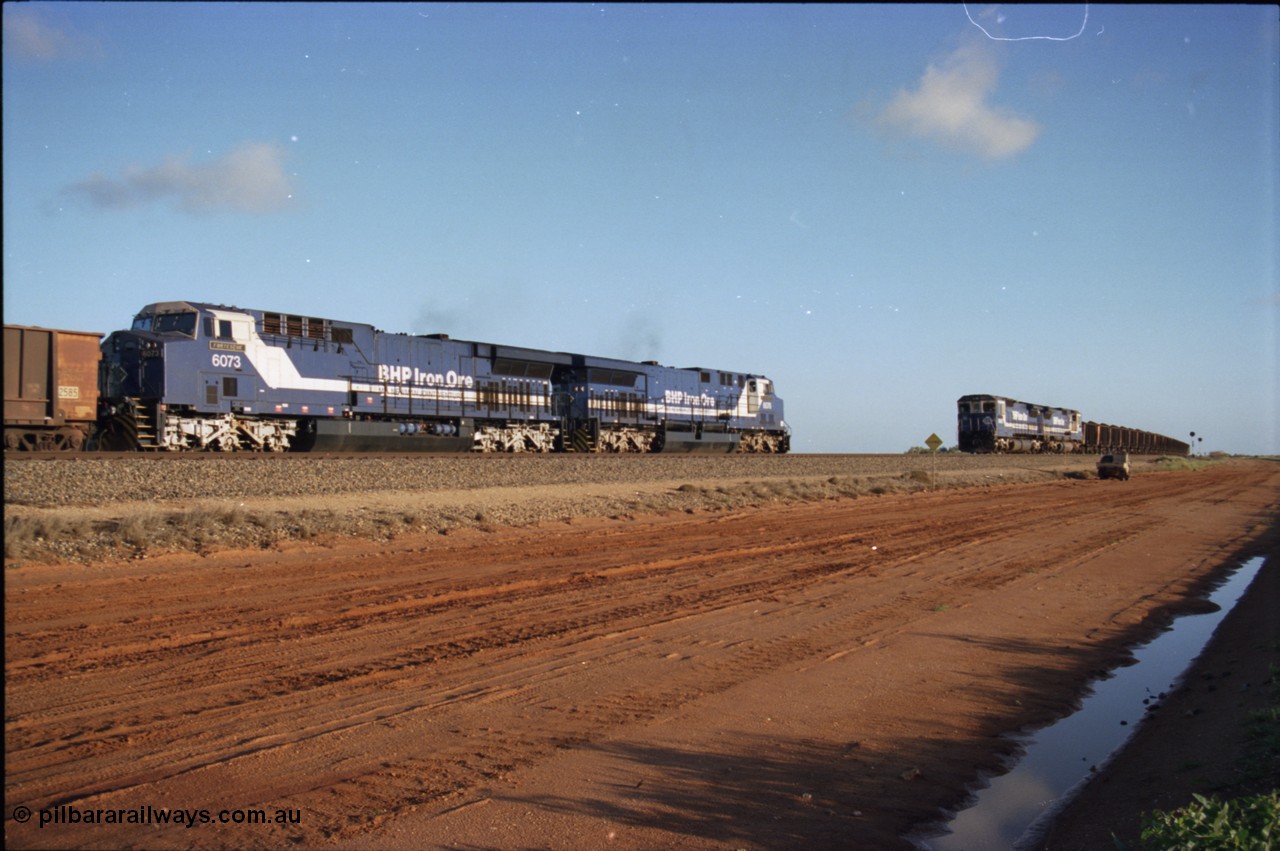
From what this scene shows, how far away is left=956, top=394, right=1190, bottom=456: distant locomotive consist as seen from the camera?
69062 millimetres

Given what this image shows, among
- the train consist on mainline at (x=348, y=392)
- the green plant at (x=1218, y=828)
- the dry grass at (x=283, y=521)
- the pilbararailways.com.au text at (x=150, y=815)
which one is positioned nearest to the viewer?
the green plant at (x=1218, y=828)

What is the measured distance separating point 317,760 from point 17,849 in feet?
5.10

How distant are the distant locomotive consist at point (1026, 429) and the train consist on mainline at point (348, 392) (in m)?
34.0

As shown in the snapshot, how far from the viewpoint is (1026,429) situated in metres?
75.4

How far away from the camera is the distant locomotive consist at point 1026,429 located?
69062mm

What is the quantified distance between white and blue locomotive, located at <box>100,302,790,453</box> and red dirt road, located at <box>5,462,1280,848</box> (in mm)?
13374

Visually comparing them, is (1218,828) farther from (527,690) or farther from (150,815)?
(150,815)

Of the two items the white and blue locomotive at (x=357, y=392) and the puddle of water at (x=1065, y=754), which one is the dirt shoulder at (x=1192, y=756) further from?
the white and blue locomotive at (x=357, y=392)

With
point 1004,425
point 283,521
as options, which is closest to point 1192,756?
point 283,521

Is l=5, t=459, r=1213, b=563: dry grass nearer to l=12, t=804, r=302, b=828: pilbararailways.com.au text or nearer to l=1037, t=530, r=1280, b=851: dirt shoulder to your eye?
l=12, t=804, r=302, b=828: pilbararailways.com.au text

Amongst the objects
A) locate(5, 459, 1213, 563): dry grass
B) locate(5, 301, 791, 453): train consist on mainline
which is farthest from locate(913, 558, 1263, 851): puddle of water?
locate(5, 301, 791, 453): train consist on mainline

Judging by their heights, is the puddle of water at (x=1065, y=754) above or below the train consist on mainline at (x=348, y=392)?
below

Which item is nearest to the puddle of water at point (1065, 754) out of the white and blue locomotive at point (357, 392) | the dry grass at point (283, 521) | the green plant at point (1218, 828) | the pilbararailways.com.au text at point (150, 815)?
the green plant at point (1218, 828)

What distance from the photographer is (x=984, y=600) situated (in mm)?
12383
